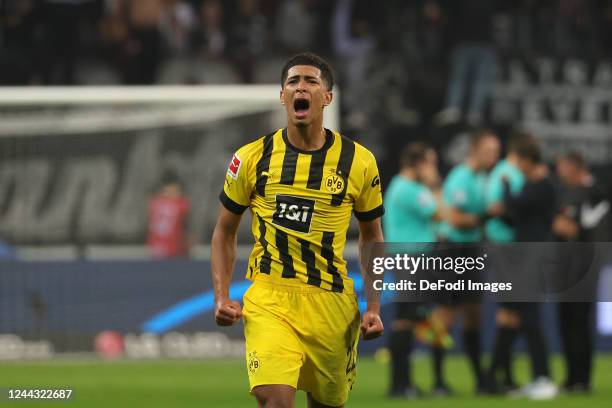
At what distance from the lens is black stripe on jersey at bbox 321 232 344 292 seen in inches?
242

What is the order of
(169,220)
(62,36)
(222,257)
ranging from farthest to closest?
1. (62,36)
2. (169,220)
3. (222,257)

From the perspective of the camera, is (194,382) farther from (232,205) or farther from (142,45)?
(232,205)

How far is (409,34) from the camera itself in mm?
17297

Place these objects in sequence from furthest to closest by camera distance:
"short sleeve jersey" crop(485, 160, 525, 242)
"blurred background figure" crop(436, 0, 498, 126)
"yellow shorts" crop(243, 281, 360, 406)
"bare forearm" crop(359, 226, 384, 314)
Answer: "blurred background figure" crop(436, 0, 498, 126), "short sleeve jersey" crop(485, 160, 525, 242), "bare forearm" crop(359, 226, 384, 314), "yellow shorts" crop(243, 281, 360, 406)

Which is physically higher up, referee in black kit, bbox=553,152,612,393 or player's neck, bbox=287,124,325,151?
referee in black kit, bbox=553,152,612,393

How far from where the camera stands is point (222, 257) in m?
6.22

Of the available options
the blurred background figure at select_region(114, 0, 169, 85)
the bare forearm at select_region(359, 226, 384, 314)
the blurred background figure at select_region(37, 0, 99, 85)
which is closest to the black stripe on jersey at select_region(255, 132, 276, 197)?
the bare forearm at select_region(359, 226, 384, 314)

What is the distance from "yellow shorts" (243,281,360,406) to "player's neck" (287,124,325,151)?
618mm

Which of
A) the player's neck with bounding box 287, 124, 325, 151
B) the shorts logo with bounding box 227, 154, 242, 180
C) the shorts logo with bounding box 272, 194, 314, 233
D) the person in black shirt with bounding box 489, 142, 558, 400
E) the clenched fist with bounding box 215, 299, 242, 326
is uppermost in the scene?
the person in black shirt with bounding box 489, 142, 558, 400

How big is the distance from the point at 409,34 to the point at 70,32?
4.10 metres

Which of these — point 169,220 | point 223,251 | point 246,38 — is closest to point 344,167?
point 223,251

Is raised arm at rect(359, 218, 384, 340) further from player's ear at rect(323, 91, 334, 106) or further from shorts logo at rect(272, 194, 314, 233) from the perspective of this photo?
player's ear at rect(323, 91, 334, 106)

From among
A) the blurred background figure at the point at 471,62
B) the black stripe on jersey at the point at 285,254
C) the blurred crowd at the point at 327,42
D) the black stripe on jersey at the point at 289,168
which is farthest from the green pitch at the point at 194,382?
the black stripe on jersey at the point at 289,168

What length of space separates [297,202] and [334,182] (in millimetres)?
188
